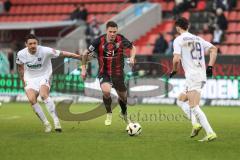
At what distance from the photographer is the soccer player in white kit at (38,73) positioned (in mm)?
13719

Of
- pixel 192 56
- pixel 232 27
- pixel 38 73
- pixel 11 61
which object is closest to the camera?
pixel 192 56

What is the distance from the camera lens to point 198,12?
2970 cm

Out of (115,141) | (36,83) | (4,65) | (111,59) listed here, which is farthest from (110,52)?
(4,65)

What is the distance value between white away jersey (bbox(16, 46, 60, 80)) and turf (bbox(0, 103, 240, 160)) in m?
1.18

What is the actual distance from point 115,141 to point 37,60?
2.87m

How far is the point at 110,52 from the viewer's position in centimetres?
1427

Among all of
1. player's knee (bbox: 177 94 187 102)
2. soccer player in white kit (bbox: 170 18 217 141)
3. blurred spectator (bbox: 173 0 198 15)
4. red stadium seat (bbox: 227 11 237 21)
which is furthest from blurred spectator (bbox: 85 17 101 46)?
soccer player in white kit (bbox: 170 18 217 141)

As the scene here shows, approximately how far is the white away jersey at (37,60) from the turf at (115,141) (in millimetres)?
1184

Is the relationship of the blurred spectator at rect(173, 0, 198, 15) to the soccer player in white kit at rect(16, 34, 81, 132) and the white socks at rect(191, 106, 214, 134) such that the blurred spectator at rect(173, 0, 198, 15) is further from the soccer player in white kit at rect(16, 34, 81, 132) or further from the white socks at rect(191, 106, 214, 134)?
the white socks at rect(191, 106, 214, 134)

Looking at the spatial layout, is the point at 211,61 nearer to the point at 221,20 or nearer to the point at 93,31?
the point at 221,20

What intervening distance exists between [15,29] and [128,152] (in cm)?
2213

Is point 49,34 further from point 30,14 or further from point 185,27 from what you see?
point 185,27

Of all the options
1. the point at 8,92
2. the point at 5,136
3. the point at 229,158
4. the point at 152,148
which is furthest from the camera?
the point at 8,92

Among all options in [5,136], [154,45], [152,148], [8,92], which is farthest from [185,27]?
[154,45]
